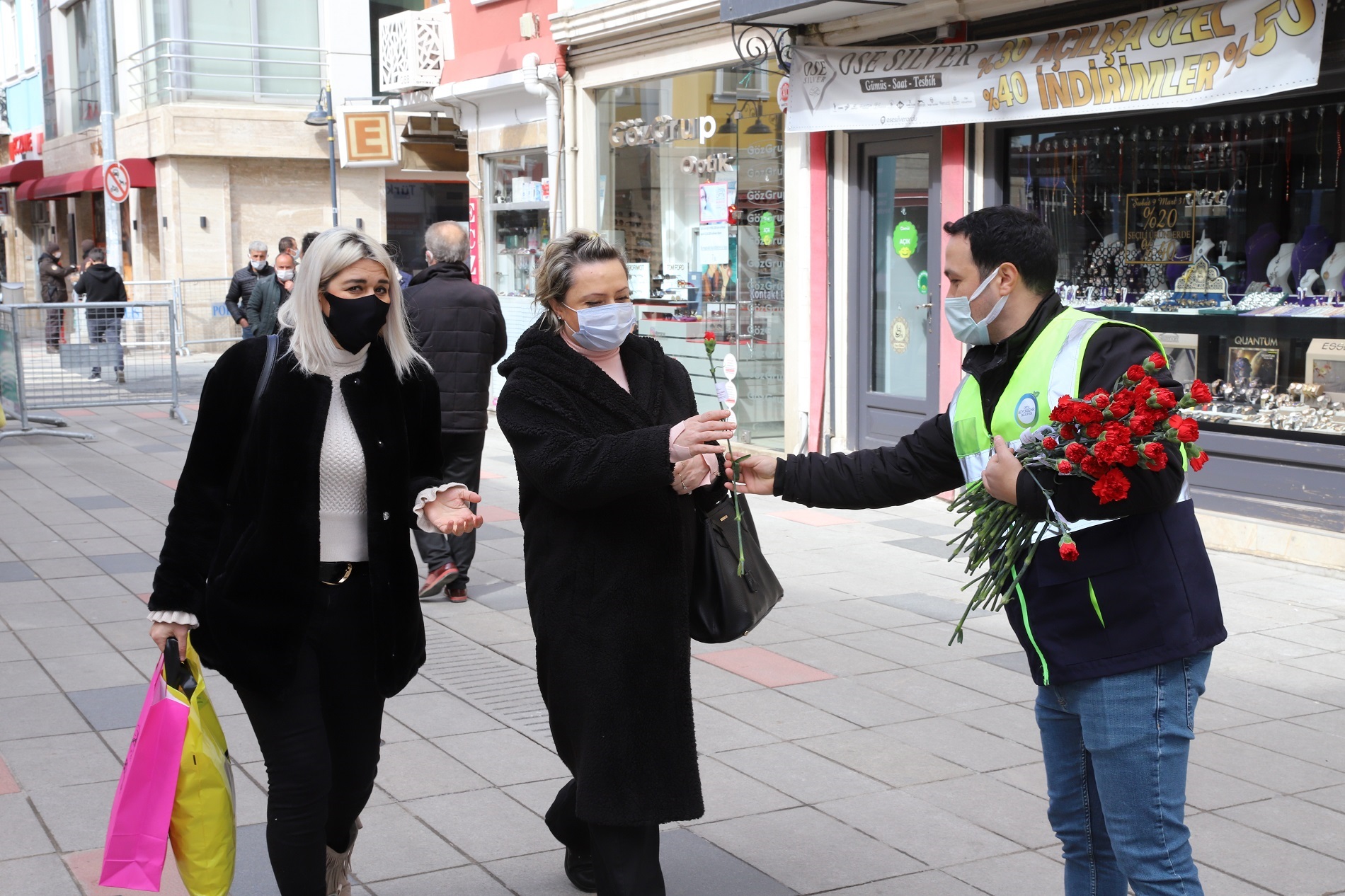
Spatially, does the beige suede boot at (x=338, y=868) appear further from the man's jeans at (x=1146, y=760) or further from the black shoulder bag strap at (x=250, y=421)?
the man's jeans at (x=1146, y=760)

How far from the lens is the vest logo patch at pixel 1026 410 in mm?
2939

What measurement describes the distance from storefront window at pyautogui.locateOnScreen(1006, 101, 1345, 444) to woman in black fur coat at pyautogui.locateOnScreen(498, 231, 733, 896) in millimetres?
6290

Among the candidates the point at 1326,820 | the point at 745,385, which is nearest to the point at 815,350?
the point at 745,385

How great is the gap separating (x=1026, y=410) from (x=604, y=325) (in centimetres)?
101

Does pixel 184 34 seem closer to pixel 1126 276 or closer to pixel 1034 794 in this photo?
pixel 1126 276

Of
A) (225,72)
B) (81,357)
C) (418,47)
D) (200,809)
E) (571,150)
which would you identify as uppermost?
(225,72)

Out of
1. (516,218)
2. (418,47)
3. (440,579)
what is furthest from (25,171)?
(440,579)

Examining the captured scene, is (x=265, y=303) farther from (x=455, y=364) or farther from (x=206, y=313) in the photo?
(x=206, y=313)

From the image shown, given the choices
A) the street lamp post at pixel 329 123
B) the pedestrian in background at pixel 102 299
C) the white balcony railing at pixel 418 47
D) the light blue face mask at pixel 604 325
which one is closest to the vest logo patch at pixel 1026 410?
the light blue face mask at pixel 604 325

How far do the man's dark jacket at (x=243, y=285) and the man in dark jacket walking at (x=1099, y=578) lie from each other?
12719mm

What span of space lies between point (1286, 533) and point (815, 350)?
174 inches

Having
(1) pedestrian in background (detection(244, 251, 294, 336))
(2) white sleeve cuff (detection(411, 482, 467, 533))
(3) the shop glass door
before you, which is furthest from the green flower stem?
(1) pedestrian in background (detection(244, 251, 294, 336))

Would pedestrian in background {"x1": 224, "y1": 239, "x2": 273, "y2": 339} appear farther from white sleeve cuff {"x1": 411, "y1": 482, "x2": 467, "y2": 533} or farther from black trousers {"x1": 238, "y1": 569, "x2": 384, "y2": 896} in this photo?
black trousers {"x1": 238, "y1": 569, "x2": 384, "y2": 896}

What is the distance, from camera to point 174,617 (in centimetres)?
337
